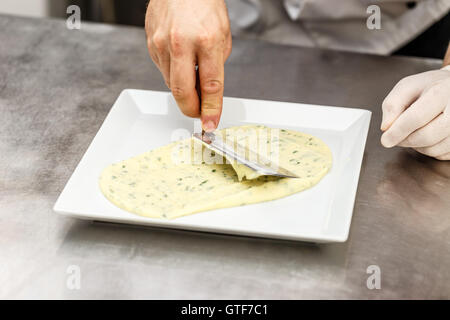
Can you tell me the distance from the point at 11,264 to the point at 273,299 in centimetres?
35

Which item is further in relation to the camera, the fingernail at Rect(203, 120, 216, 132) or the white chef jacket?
the white chef jacket

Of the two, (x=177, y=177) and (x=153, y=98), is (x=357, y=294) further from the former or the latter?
(x=153, y=98)

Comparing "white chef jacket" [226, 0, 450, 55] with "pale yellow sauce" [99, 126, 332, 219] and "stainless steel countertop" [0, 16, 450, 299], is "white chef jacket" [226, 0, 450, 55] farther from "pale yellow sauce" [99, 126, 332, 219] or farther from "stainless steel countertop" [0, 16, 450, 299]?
"pale yellow sauce" [99, 126, 332, 219]

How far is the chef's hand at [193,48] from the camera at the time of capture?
86 centimetres

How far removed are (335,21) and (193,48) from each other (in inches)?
26.7

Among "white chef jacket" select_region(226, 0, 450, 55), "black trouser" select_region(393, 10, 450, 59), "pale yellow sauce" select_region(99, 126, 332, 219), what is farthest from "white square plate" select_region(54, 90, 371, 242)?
"black trouser" select_region(393, 10, 450, 59)

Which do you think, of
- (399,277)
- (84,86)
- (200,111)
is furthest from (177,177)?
(84,86)

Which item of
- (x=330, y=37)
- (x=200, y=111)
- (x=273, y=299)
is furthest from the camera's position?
(x=330, y=37)

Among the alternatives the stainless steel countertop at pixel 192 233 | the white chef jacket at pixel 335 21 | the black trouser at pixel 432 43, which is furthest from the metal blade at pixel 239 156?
the black trouser at pixel 432 43

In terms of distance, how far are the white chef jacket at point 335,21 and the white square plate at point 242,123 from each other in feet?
1.41

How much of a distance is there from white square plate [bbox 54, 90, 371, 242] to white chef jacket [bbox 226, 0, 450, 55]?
0.43 m

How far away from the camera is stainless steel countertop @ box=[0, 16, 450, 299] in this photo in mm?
718

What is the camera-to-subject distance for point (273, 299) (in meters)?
0.70

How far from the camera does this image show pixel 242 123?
41.3 inches
